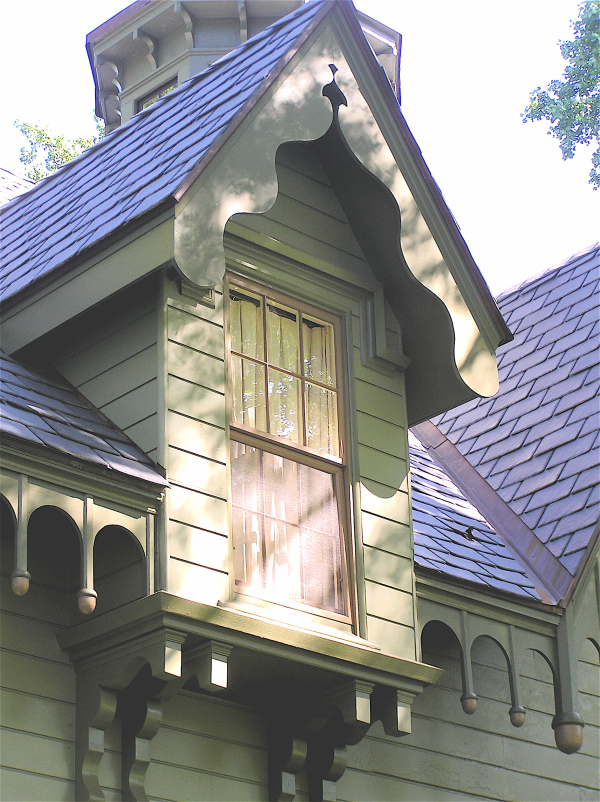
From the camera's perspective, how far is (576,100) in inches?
800

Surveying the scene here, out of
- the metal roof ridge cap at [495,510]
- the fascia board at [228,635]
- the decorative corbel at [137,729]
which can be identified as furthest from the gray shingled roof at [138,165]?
the metal roof ridge cap at [495,510]

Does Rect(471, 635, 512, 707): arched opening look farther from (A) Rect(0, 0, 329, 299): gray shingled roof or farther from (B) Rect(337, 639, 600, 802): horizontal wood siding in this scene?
(A) Rect(0, 0, 329, 299): gray shingled roof

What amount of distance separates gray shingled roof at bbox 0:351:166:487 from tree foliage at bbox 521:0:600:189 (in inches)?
583

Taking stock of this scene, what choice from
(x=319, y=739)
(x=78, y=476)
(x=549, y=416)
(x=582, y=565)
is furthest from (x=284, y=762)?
(x=549, y=416)

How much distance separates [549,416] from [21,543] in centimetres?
672

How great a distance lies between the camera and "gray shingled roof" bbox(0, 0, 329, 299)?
748 centimetres

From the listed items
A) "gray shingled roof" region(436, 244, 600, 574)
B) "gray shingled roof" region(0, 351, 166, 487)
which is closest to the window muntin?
"gray shingled roof" region(0, 351, 166, 487)

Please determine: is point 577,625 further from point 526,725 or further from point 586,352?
point 586,352

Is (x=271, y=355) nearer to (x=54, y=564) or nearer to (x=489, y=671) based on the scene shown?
(x=54, y=564)

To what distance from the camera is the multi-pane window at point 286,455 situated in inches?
285

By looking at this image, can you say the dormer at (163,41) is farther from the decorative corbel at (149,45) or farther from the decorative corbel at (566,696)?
the decorative corbel at (566,696)

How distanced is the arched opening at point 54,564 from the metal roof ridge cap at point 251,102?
2.03 m

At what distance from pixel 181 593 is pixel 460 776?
316 cm

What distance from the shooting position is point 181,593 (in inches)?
255
